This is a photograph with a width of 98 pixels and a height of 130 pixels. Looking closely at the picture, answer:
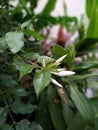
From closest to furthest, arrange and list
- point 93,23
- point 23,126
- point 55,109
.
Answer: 1. point 23,126
2. point 55,109
3. point 93,23

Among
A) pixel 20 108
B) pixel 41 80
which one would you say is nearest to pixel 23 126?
pixel 20 108

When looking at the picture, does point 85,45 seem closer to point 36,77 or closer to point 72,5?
point 36,77

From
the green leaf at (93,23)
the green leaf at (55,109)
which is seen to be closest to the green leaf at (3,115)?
the green leaf at (55,109)

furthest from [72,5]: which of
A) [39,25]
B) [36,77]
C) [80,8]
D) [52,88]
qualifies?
[36,77]

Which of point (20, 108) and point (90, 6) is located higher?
point (90, 6)

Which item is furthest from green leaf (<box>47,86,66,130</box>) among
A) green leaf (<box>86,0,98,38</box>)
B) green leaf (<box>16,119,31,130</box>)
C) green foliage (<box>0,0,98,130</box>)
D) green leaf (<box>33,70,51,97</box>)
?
green leaf (<box>86,0,98,38</box>)

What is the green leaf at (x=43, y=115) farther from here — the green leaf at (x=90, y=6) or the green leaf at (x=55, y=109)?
the green leaf at (x=90, y=6)

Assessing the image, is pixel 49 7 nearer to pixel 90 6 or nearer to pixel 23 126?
pixel 90 6
